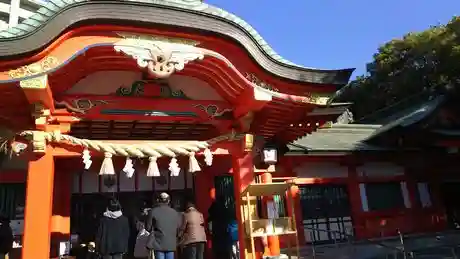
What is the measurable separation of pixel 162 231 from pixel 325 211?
711 centimetres

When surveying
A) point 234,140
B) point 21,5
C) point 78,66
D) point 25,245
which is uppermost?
point 21,5

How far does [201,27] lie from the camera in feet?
21.0

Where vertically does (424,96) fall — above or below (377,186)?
above

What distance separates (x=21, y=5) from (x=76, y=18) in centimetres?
3673

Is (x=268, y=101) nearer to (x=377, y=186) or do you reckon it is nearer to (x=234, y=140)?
(x=234, y=140)

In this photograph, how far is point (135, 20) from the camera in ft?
19.6

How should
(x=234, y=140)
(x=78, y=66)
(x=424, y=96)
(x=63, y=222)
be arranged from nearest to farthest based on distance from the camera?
(x=78, y=66), (x=234, y=140), (x=63, y=222), (x=424, y=96)

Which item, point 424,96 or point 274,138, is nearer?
point 274,138

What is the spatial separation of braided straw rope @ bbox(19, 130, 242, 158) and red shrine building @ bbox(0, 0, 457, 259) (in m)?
0.02

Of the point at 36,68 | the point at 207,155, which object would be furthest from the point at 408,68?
the point at 36,68

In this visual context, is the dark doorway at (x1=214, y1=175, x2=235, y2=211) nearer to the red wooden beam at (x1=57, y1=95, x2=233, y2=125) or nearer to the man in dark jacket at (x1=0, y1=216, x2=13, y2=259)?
the red wooden beam at (x1=57, y1=95, x2=233, y2=125)

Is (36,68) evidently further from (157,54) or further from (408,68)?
(408,68)

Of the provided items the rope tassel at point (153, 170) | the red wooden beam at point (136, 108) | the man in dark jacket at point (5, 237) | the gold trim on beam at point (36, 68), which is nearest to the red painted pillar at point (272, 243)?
the red wooden beam at point (136, 108)

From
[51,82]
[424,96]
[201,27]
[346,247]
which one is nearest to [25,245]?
[51,82]
